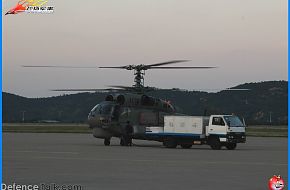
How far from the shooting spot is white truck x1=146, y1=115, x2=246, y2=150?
114ft

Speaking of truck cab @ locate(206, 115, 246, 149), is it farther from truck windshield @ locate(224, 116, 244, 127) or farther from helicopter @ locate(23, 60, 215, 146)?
helicopter @ locate(23, 60, 215, 146)

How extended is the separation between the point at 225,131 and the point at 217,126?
0.62 metres

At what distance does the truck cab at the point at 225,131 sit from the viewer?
34531 mm

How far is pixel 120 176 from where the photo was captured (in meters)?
17.0

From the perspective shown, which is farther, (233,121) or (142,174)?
(233,121)

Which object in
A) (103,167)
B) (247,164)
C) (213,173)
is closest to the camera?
(213,173)

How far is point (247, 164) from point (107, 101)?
18.7 m

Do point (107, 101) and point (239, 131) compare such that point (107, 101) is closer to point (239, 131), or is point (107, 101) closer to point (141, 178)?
point (239, 131)

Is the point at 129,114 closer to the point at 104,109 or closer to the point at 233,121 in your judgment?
the point at 104,109

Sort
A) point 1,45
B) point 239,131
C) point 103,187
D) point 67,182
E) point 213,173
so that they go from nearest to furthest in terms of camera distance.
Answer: point 1,45 < point 103,187 < point 67,182 < point 213,173 < point 239,131

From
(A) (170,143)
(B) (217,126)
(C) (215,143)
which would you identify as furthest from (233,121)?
(A) (170,143)

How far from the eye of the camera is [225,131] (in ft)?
114

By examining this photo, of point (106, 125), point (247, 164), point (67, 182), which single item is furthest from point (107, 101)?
point (67, 182)

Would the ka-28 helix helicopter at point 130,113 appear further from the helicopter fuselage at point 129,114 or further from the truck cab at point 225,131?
the truck cab at point 225,131
